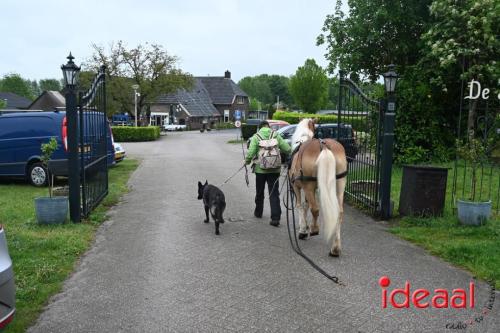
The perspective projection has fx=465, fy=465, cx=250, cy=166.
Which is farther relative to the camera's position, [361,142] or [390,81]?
[361,142]

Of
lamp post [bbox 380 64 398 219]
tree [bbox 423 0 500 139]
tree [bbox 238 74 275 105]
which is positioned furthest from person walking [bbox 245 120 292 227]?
tree [bbox 238 74 275 105]

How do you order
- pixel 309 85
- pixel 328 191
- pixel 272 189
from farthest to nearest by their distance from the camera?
pixel 309 85 → pixel 272 189 → pixel 328 191

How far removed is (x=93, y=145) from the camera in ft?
30.8

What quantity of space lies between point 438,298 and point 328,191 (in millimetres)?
1837

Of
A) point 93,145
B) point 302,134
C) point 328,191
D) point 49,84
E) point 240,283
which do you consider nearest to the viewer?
point 240,283

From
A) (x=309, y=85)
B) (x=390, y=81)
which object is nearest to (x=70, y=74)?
(x=390, y=81)

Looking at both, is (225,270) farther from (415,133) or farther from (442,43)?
(442,43)

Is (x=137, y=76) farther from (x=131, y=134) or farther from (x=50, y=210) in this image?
(x=50, y=210)

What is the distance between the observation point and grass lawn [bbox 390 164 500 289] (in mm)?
5820

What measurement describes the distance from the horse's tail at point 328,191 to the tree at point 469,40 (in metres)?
10.4

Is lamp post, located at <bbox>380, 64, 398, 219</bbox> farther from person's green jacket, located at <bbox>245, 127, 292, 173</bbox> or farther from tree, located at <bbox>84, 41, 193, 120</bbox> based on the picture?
tree, located at <bbox>84, 41, 193, 120</bbox>

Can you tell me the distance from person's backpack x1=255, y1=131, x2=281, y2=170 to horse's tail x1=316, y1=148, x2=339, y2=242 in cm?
187

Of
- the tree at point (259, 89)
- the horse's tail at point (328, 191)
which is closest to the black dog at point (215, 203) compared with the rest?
the horse's tail at point (328, 191)

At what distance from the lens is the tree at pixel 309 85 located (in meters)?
71.6
